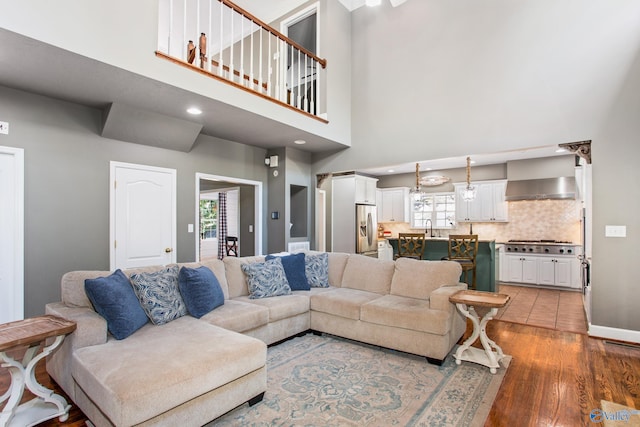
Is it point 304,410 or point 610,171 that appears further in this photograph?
point 610,171

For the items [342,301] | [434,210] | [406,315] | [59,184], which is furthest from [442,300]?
[434,210]

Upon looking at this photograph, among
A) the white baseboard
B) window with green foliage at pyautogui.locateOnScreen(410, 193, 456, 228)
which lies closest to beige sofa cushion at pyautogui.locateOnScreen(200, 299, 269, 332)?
the white baseboard

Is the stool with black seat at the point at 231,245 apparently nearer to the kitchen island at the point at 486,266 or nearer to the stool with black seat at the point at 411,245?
the stool with black seat at the point at 411,245

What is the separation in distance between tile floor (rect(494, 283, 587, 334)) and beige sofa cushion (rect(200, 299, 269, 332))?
10.6ft

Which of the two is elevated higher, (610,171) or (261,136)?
(261,136)

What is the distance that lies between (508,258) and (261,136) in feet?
18.0

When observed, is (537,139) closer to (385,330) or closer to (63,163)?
(385,330)

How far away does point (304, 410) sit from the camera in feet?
7.13

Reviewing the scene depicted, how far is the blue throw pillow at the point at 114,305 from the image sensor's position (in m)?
2.31

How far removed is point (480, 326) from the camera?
9.67 ft

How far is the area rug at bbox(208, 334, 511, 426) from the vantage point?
2088 mm

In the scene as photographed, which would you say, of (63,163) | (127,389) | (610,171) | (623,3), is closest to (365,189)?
(610,171)

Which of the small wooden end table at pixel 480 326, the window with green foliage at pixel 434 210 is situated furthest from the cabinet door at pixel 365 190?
the small wooden end table at pixel 480 326

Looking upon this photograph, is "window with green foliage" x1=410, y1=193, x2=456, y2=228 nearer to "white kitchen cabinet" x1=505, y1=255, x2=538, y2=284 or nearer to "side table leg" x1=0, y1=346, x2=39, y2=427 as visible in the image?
"white kitchen cabinet" x1=505, y1=255, x2=538, y2=284
